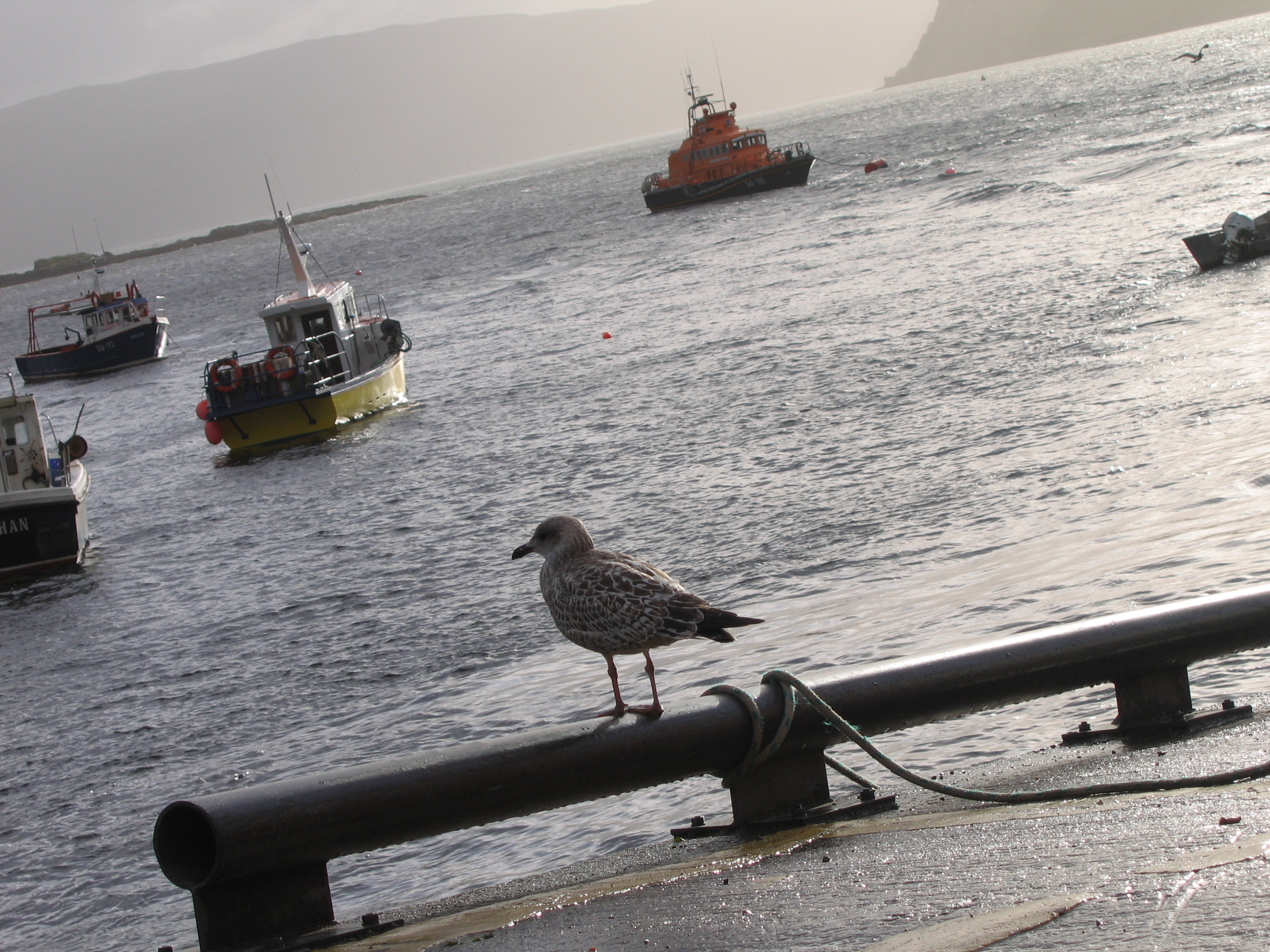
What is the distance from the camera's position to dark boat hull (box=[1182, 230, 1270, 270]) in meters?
23.5

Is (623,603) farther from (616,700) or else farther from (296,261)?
(296,261)

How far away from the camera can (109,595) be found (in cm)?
1652

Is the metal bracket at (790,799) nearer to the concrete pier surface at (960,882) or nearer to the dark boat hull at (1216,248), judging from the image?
the concrete pier surface at (960,882)

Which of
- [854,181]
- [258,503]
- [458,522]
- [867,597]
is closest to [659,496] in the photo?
[458,522]

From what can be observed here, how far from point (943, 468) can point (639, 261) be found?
135 feet

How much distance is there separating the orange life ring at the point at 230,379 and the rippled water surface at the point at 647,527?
5.99 feet

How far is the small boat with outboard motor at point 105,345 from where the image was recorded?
54000mm

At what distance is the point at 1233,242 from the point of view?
2355cm

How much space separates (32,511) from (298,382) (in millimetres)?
8045

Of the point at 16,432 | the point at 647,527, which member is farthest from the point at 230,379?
the point at 647,527

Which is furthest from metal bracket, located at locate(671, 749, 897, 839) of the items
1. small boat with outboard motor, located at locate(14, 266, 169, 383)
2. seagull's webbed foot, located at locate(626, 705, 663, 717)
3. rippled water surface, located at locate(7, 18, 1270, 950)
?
small boat with outboard motor, located at locate(14, 266, 169, 383)

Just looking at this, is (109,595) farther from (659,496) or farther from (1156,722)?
(1156,722)

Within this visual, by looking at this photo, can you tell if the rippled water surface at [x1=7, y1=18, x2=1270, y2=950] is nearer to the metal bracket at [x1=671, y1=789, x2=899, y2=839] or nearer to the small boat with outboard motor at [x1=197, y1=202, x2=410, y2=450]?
the small boat with outboard motor at [x1=197, y1=202, x2=410, y2=450]

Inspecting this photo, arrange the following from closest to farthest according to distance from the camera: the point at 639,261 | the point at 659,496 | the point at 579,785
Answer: the point at 579,785 → the point at 659,496 → the point at 639,261
